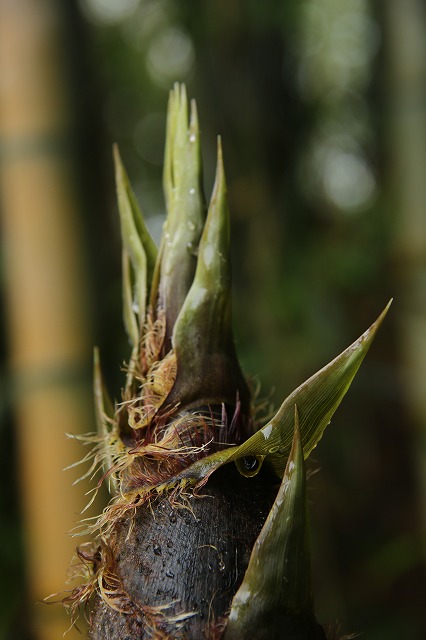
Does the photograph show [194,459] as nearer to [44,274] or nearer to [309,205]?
[44,274]

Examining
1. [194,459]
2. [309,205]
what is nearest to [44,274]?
[194,459]

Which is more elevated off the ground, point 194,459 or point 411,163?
point 411,163

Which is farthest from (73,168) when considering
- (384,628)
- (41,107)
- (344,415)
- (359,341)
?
(384,628)

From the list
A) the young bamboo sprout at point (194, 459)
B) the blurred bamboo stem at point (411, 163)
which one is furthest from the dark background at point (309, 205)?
the young bamboo sprout at point (194, 459)

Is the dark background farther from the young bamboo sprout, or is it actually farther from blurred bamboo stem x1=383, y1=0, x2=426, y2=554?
the young bamboo sprout

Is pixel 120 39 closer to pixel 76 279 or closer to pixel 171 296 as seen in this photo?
pixel 76 279

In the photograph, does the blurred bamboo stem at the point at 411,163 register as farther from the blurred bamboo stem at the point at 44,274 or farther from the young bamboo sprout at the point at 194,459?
the young bamboo sprout at the point at 194,459
